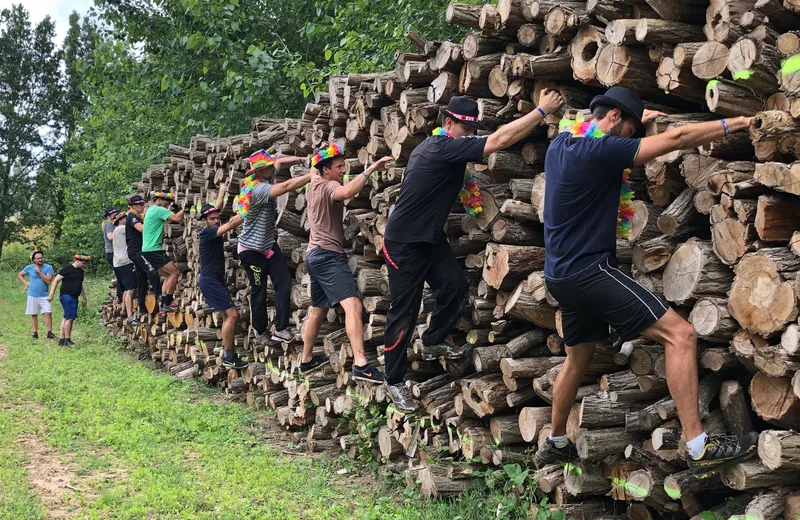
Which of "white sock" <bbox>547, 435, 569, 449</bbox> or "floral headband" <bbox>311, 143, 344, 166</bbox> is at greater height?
"floral headband" <bbox>311, 143, 344, 166</bbox>

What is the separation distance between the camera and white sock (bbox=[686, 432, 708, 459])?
12.4 ft

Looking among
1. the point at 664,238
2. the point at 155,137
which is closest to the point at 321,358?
the point at 664,238

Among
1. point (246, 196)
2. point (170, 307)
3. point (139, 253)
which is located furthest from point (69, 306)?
point (246, 196)

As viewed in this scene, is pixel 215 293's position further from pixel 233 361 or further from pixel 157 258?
pixel 157 258

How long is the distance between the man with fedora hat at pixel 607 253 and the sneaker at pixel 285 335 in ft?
13.7

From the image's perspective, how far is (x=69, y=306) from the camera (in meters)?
14.7

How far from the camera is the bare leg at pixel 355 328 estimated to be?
6.55m

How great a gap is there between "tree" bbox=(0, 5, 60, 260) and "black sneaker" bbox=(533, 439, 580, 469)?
1479 inches

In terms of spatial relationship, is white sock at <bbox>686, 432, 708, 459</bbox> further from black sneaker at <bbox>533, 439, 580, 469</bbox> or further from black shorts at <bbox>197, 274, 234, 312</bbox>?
black shorts at <bbox>197, 274, 234, 312</bbox>

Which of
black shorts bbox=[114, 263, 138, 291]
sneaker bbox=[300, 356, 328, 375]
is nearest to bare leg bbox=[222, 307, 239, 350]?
sneaker bbox=[300, 356, 328, 375]

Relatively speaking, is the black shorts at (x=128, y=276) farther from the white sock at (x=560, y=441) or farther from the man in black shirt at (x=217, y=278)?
the white sock at (x=560, y=441)

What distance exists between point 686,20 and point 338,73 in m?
9.55

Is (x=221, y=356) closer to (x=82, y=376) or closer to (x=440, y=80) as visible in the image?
(x=82, y=376)

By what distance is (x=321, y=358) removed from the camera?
302 inches
